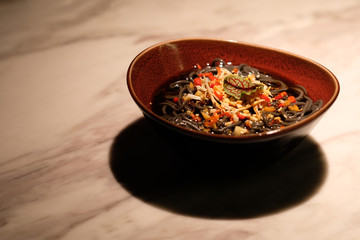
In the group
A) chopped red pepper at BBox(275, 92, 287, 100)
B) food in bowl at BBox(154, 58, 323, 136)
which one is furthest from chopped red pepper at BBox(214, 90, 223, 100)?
chopped red pepper at BBox(275, 92, 287, 100)

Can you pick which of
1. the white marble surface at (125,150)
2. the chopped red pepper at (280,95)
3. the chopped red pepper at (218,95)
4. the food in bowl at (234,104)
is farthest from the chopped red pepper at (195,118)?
the chopped red pepper at (280,95)

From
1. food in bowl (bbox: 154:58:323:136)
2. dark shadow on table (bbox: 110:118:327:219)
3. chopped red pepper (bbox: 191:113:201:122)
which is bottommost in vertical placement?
dark shadow on table (bbox: 110:118:327:219)

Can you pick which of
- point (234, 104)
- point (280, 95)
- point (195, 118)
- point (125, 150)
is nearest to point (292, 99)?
point (280, 95)

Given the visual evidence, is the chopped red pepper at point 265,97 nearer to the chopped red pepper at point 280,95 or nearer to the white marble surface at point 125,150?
the chopped red pepper at point 280,95

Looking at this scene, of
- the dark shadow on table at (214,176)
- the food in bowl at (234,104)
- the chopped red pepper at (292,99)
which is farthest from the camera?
the chopped red pepper at (292,99)

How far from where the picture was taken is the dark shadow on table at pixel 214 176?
1341 mm

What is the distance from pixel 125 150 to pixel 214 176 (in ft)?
1.46

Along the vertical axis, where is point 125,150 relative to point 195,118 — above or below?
below

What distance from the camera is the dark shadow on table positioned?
134 cm

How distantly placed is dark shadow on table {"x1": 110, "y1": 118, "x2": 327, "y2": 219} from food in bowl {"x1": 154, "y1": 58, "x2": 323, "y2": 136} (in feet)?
0.48

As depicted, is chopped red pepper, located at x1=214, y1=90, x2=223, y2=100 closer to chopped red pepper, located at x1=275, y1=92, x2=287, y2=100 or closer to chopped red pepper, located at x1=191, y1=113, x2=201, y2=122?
chopped red pepper, located at x1=191, y1=113, x2=201, y2=122

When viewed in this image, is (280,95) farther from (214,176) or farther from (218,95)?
(214,176)

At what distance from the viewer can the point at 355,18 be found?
2818mm

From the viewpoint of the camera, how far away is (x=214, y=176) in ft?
4.99
